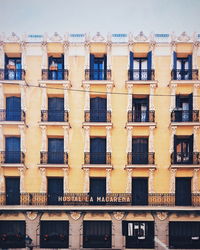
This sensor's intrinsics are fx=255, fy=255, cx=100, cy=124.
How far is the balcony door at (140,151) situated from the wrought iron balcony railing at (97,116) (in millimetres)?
1428

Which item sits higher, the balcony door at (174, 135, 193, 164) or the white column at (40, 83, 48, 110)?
the white column at (40, 83, 48, 110)

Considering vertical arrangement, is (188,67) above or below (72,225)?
above

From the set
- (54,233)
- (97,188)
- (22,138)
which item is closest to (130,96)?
(97,188)

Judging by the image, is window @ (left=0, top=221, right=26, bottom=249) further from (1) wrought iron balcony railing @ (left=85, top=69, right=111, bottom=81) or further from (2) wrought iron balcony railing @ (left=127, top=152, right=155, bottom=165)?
(1) wrought iron balcony railing @ (left=85, top=69, right=111, bottom=81)

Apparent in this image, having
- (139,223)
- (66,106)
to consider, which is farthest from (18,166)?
(139,223)

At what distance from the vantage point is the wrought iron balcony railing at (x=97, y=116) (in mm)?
9906

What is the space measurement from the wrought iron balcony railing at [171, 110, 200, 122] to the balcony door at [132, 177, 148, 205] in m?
2.68

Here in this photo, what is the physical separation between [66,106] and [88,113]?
35.8 inches

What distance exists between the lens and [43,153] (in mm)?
9852

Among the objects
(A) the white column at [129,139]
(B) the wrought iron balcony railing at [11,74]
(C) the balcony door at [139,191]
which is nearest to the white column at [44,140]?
(B) the wrought iron balcony railing at [11,74]

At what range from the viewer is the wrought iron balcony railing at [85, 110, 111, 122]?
991cm

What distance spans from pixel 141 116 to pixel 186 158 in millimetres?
2407

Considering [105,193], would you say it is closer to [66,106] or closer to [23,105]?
[66,106]

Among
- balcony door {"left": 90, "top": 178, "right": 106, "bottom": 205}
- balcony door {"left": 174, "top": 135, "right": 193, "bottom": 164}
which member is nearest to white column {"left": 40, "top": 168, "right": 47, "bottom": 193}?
balcony door {"left": 90, "top": 178, "right": 106, "bottom": 205}
